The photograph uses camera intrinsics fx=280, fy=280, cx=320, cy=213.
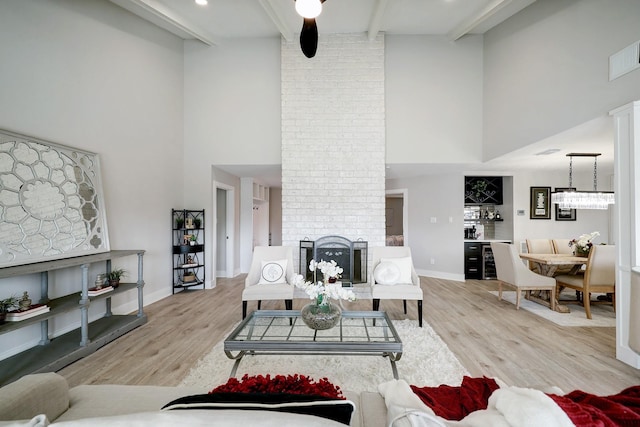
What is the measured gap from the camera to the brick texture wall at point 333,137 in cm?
479

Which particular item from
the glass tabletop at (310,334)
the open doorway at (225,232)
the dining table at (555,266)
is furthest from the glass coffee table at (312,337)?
the open doorway at (225,232)

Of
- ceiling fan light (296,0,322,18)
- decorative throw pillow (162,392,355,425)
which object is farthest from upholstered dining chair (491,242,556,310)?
decorative throw pillow (162,392,355,425)

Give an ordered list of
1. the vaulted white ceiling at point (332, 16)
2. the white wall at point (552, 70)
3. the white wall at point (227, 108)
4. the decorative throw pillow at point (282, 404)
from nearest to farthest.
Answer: the decorative throw pillow at point (282, 404) < the white wall at point (552, 70) < the vaulted white ceiling at point (332, 16) < the white wall at point (227, 108)

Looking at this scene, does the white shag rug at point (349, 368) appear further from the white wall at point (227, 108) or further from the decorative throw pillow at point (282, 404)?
the white wall at point (227, 108)

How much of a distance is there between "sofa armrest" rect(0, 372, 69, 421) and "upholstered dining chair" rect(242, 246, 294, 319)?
2.04m

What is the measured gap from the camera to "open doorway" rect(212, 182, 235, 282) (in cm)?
585

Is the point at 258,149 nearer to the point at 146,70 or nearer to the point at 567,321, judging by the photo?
the point at 146,70

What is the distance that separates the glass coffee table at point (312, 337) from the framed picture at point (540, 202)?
5380 mm

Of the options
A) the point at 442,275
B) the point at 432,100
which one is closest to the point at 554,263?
the point at 442,275

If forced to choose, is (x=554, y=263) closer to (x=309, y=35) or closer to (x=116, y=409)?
(x=309, y=35)

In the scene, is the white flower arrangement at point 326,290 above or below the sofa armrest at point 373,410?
above

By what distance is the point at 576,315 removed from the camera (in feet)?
11.7

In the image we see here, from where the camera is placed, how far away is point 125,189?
3682mm

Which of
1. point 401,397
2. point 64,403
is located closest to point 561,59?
point 401,397
